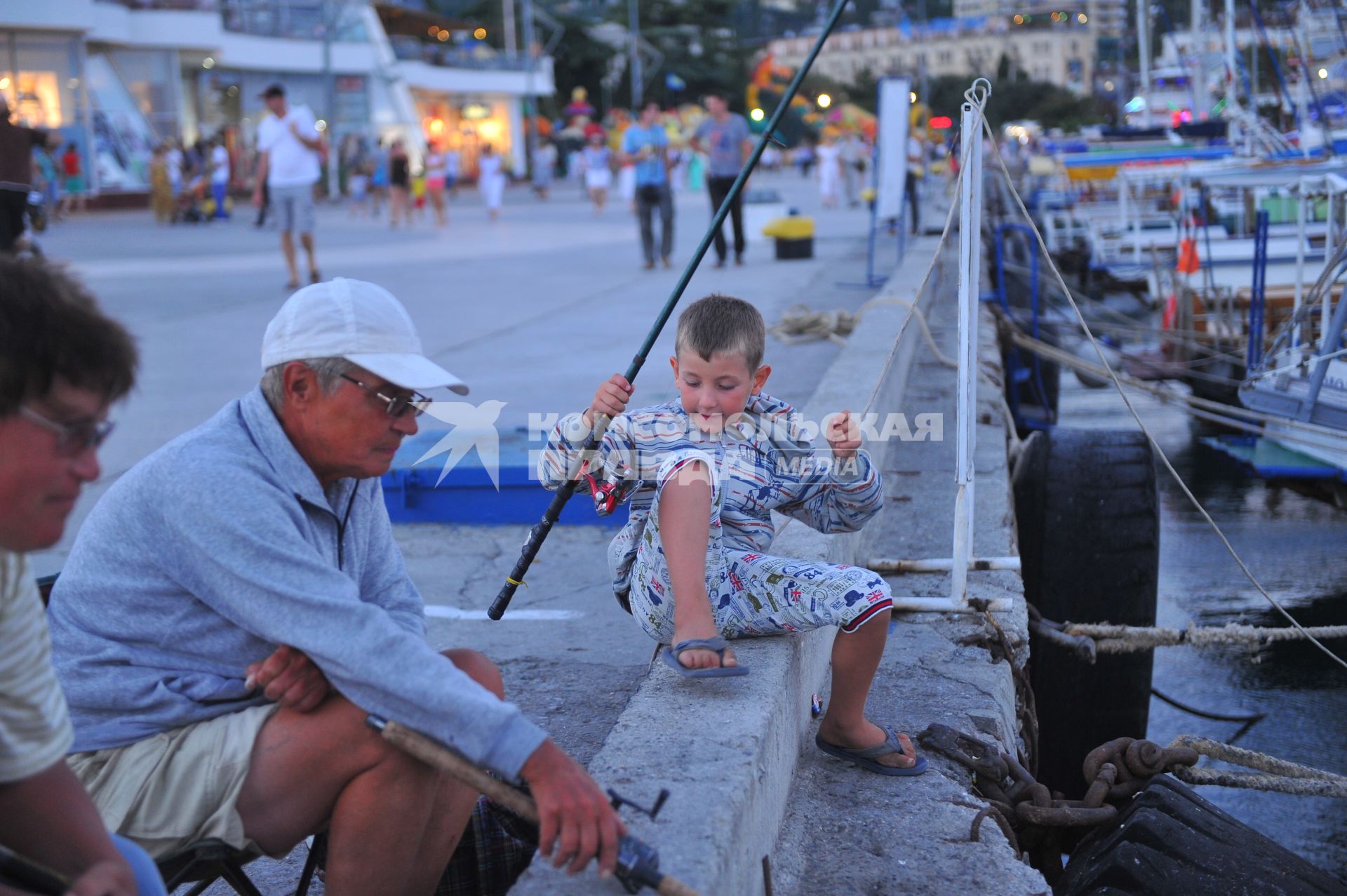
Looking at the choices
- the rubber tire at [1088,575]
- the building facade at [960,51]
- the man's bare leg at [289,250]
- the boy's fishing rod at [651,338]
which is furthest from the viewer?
the building facade at [960,51]

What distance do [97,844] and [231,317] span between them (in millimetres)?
9599

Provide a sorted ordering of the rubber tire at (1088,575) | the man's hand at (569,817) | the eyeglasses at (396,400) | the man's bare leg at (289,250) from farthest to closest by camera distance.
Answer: the man's bare leg at (289,250)
the rubber tire at (1088,575)
the eyeglasses at (396,400)
the man's hand at (569,817)

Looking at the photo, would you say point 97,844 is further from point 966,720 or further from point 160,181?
point 160,181

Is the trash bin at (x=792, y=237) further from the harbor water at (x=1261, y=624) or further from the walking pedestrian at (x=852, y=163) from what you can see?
the walking pedestrian at (x=852, y=163)

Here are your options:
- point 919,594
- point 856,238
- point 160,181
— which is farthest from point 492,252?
point 919,594

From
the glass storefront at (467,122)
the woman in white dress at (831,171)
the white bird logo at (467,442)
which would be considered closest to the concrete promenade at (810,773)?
the white bird logo at (467,442)


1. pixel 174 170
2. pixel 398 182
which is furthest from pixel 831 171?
pixel 174 170

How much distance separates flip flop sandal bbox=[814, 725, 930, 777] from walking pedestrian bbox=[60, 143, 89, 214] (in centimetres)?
2974

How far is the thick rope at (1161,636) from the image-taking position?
3965 mm

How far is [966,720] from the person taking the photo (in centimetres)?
325

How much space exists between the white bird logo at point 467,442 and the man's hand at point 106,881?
120 inches

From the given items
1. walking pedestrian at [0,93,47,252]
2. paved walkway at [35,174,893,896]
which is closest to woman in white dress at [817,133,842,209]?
paved walkway at [35,174,893,896]

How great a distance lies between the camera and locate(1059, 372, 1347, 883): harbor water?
4.45 m

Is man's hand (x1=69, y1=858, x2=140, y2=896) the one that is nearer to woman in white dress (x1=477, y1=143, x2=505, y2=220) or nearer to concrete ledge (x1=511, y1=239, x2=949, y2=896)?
concrete ledge (x1=511, y1=239, x2=949, y2=896)
